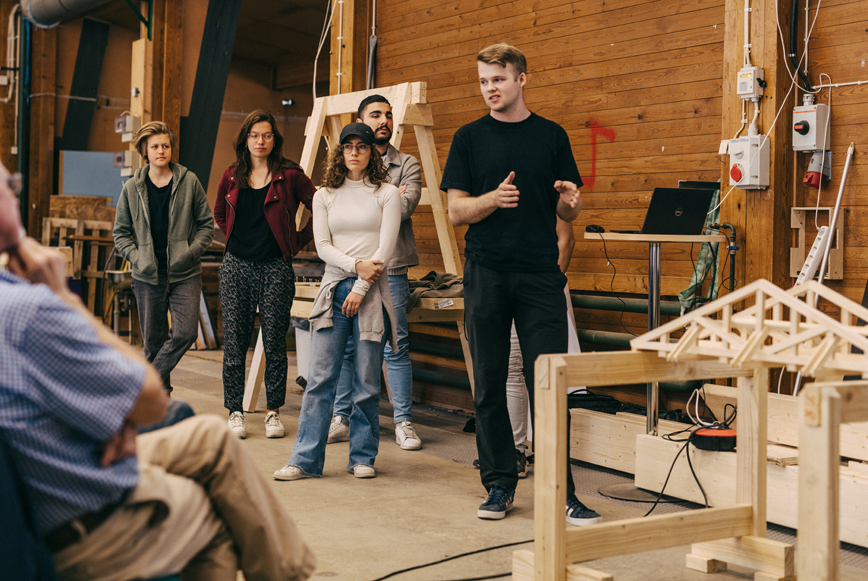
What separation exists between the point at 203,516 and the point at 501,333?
5.50 ft

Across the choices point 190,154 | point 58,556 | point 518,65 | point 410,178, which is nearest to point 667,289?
point 410,178

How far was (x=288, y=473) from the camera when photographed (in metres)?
3.43

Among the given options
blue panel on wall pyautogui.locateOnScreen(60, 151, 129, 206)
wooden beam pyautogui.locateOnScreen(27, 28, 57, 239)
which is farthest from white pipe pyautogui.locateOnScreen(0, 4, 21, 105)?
blue panel on wall pyautogui.locateOnScreen(60, 151, 129, 206)

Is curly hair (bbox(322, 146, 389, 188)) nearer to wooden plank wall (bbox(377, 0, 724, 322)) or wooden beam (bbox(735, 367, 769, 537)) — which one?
wooden plank wall (bbox(377, 0, 724, 322))

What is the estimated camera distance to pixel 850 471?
9.55 ft

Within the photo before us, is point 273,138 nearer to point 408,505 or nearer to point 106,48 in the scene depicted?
point 408,505

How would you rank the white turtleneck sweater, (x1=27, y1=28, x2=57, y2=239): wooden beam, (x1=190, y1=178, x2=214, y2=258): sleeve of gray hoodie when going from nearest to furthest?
the white turtleneck sweater < (x1=190, y1=178, x2=214, y2=258): sleeve of gray hoodie < (x1=27, y1=28, x2=57, y2=239): wooden beam

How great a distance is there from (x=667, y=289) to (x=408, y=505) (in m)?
1.80

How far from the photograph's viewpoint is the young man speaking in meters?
2.94

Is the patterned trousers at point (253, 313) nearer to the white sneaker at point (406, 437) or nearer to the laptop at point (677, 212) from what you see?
the white sneaker at point (406, 437)

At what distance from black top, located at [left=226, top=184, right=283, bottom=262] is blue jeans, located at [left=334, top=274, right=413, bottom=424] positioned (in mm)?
601

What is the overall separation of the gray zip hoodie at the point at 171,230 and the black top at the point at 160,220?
32mm

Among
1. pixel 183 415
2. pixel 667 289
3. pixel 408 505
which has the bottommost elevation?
pixel 408 505

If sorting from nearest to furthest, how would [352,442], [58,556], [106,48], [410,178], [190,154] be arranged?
1. [58,556]
2. [352,442]
3. [410,178]
4. [190,154]
5. [106,48]
